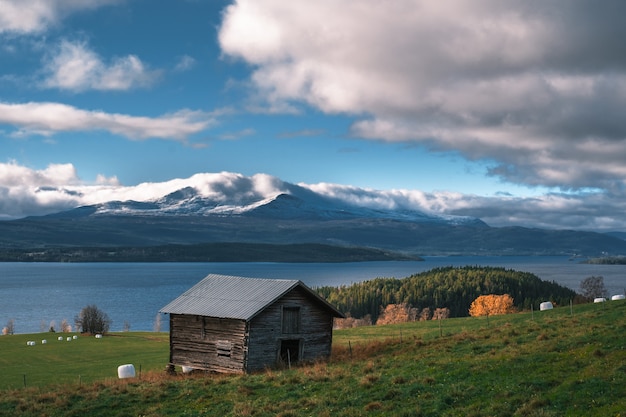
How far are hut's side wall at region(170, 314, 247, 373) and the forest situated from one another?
404 feet

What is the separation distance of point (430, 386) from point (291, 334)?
22468mm

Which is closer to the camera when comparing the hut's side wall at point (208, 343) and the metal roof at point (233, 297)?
the hut's side wall at point (208, 343)

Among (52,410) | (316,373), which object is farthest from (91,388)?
(316,373)

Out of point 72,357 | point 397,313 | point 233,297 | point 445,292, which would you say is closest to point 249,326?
point 233,297

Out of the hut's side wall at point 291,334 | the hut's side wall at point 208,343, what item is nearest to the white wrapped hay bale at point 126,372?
the hut's side wall at point 208,343

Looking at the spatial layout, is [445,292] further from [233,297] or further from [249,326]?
[249,326]

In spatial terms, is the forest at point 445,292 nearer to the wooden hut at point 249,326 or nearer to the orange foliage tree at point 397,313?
the orange foliage tree at point 397,313

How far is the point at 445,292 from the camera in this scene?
569ft

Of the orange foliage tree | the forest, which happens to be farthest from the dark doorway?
the forest

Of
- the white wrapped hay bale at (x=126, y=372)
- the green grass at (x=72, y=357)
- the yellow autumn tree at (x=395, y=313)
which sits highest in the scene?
the white wrapped hay bale at (x=126, y=372)

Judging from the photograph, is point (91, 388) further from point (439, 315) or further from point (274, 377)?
point (439, 315)

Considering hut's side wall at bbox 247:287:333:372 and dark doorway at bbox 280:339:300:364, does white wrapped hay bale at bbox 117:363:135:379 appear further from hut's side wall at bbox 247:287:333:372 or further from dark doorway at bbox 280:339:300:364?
dark doorway at bbox 280:339:300:364

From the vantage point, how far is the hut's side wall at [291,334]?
148 feet

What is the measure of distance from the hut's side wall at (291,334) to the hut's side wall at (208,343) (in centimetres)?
103
